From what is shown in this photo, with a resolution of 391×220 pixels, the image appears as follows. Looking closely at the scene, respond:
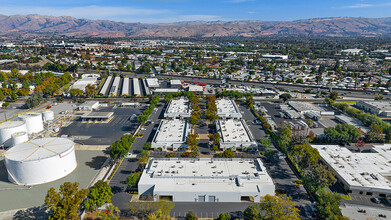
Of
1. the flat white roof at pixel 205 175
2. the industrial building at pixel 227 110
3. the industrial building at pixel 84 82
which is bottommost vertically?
the flat white roof at pixel 205 175

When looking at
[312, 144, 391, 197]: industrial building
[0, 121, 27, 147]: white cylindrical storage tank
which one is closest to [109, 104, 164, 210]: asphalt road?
[0, 121, 27, 147]: white cylindrical storage tank

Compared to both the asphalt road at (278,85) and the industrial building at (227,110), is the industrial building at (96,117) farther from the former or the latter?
the asphalt road at (278,85)

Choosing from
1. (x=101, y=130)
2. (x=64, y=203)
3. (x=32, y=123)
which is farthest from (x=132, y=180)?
(x=32, y=123)

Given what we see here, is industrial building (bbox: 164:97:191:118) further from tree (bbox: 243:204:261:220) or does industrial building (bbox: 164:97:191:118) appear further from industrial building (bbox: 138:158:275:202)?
tree (bbox: 243:204:261:220)

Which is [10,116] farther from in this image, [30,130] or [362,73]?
[362,73]

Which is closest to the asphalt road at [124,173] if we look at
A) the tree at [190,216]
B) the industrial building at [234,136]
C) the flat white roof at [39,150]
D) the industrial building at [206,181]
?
the industrial building at [206,181]

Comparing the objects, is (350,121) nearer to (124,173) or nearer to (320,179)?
(320,179)

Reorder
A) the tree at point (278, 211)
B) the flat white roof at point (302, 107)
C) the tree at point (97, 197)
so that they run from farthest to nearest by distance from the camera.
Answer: the flat white roof at point (302, 107) → the tree at point (97, 197) → the tree at point (278, 211)
